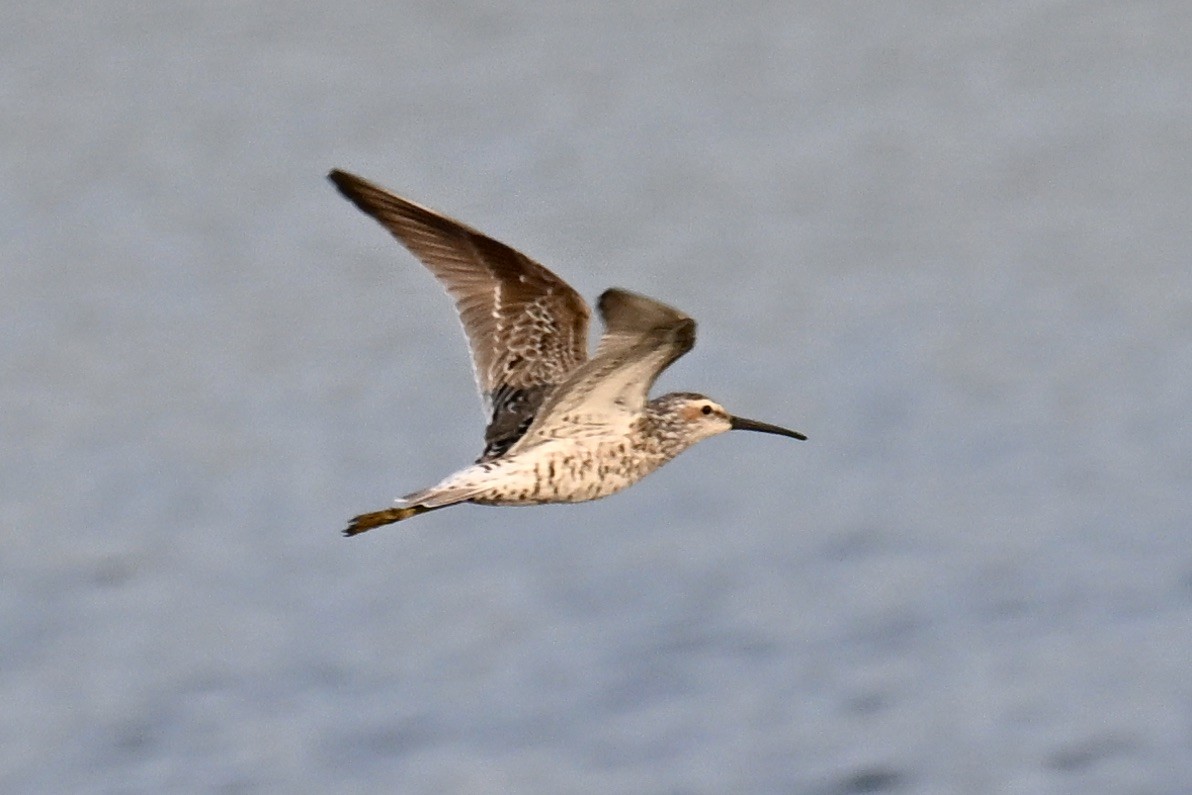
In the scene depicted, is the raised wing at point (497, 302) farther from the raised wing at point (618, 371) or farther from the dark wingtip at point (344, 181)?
the raised wing at point (618, 371)

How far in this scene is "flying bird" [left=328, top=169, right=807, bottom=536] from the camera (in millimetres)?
8500

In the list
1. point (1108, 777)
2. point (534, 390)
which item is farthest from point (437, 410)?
point (1108, 777)

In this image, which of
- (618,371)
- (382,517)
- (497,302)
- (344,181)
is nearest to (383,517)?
(382,517)

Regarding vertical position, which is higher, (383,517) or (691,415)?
(691,415)

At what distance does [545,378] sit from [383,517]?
129 cm

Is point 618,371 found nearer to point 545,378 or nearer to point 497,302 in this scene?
point 545,378

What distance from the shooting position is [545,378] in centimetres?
999

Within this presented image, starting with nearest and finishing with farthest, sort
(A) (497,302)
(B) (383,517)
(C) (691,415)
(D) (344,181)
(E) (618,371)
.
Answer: (E) (618,371), (B) (383,517), (C) (691,415), (D) (344,181), (A) (497,302)

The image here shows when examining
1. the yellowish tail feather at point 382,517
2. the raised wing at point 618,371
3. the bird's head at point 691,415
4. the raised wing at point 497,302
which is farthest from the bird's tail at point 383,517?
the bird's head at point 691,415

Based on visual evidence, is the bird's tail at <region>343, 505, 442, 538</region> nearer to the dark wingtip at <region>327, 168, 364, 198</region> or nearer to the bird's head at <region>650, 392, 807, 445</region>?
the bird's head at <region>650, 392, 807, 445</region>

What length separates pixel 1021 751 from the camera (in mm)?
11516

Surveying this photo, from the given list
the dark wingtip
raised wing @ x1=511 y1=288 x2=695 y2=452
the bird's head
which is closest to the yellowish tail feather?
raised wing @ x1=511 y1=288 x2=695 y2=452

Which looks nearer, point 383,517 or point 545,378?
point 383,517

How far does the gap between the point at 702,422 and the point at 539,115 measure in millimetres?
6448
